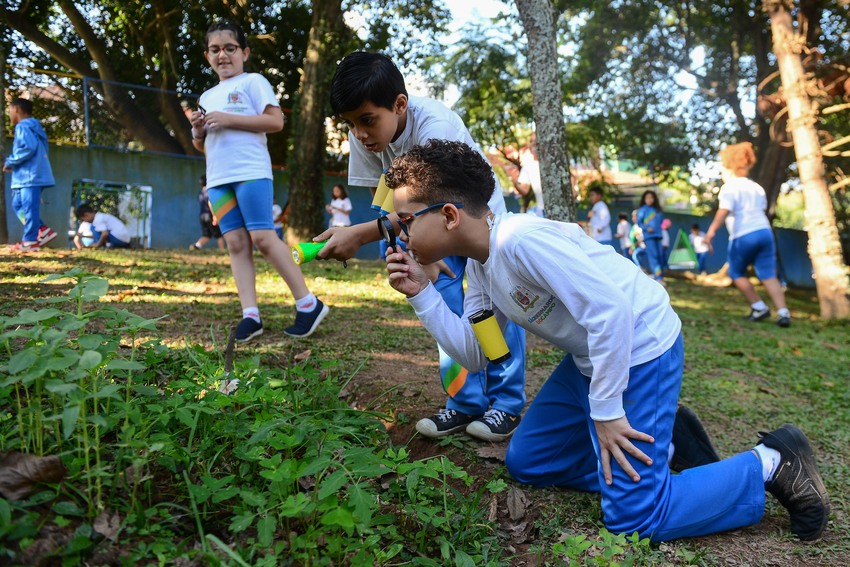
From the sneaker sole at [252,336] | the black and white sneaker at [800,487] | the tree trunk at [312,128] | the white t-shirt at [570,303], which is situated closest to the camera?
the white t-shirt at [570,303]

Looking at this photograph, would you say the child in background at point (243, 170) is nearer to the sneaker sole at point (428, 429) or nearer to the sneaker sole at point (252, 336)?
→ the sneaker sole at point (252, 336)

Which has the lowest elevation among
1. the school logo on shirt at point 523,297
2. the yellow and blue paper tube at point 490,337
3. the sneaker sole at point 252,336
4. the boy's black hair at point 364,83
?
the sneaker sole at point 252,336

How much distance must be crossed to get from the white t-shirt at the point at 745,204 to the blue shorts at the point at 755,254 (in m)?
0.08

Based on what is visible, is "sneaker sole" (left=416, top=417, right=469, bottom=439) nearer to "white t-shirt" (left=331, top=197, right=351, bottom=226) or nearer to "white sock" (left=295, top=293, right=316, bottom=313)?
"white sock" (left=295, top=293, right=316, bottom=313)

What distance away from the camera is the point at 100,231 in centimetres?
1227

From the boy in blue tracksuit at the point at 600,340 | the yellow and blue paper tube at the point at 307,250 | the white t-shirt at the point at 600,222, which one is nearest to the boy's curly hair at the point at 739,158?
the white t-shirt at the point at 600,222

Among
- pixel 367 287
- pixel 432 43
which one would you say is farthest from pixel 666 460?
pixel 432 43

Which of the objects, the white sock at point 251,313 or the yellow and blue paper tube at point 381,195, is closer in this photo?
the yellow and blue paper tube at point 381,195

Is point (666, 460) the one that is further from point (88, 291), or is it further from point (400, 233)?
point (88, 291)

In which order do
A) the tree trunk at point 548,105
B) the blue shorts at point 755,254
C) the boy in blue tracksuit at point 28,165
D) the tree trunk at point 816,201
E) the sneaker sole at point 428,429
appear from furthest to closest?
the tree trunk at point 816,201 → the boy in blue tracksuit at point 28,165 → the blue shorts at point 755,254 → the tree trunk at point 548,105 → the sneaker sole at point 428,429

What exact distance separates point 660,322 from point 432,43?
15973 millimetres

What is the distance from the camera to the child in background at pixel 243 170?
412 centimetres

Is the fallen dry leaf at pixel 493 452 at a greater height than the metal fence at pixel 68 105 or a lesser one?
lesser

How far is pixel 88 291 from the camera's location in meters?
2.01
